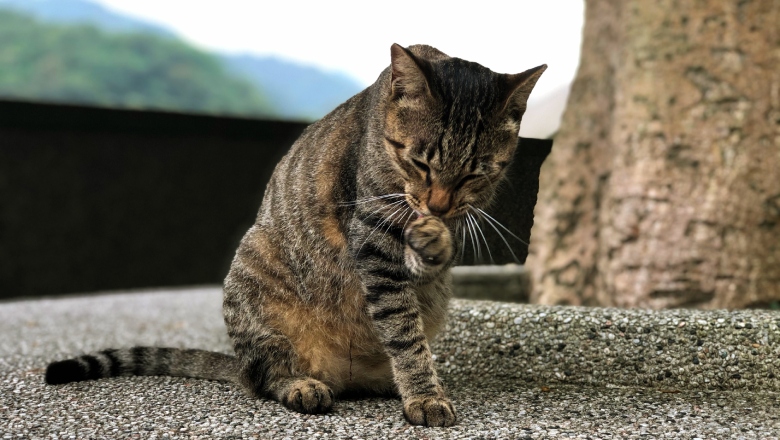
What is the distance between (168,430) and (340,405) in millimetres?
585

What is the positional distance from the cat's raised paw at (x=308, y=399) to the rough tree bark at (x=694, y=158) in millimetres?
1915

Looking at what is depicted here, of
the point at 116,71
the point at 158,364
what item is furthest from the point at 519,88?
the point at 116,71

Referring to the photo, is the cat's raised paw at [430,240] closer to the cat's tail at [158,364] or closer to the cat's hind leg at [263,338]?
the cat's hind leg at [263,338]

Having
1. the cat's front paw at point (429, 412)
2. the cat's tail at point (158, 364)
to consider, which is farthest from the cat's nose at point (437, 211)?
the cat's tail at point (158, 364)

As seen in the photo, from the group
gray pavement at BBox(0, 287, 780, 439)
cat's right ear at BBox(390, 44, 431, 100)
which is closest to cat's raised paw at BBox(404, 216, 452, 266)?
cat's right ear at BBox(390, 44, 431, 100)

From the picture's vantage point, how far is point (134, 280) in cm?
630

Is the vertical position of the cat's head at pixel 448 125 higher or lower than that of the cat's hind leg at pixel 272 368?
higher

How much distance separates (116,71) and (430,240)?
5.34 m

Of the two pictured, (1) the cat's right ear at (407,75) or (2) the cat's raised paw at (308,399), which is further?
(2) the cat's raised paw at (308,399)

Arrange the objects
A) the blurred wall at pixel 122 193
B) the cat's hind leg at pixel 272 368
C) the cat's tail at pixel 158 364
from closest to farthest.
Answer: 1. the cat's hind leg at pixel 272 368
2. the cat's tail at pixel 158 364
3. the blurred wall at pixel 122 193

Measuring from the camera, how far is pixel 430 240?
2.16m

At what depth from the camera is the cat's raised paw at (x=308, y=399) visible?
2363mm

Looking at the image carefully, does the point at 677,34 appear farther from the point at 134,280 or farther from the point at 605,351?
the point at 134,280

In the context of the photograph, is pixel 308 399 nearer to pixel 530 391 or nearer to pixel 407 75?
pixel 530 391
